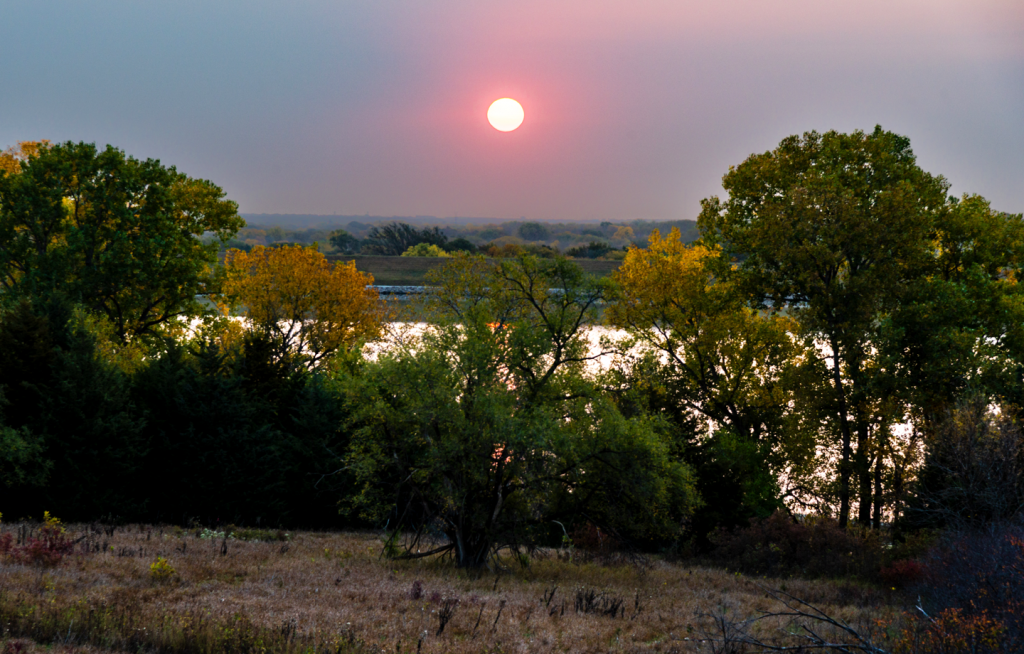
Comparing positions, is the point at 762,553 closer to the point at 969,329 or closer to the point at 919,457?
the point at 919,457

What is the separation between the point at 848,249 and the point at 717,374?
11.0 metres

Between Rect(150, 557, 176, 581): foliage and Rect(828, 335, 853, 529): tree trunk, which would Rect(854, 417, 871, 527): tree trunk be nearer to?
Rect(828, 335, 853, 529): tree trunk

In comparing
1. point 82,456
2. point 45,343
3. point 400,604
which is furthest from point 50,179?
point 400,604

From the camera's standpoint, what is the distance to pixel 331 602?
14.3 m

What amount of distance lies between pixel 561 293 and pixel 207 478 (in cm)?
1497

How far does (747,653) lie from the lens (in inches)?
499

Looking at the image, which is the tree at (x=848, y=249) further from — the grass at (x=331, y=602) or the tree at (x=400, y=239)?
the tree at (x=400, y=239)

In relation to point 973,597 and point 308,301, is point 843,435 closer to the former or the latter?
point 973,597

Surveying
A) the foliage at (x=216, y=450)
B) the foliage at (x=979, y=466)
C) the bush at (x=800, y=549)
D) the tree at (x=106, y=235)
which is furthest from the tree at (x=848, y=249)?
the tree at (x=106, y=235)

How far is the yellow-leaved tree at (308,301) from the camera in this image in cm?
4731

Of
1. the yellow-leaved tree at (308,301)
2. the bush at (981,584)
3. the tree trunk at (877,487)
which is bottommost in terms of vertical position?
the tree trunk at (877,487)

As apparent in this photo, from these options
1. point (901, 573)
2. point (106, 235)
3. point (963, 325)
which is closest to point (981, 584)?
point (901, 573)

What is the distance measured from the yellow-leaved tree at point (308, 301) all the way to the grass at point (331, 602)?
80.7ft

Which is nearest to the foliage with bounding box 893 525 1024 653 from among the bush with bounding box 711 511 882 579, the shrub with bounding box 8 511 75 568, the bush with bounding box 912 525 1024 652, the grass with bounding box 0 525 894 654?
the bush with bounding box 912 525 1024 652
